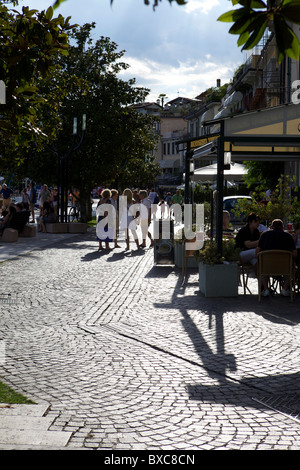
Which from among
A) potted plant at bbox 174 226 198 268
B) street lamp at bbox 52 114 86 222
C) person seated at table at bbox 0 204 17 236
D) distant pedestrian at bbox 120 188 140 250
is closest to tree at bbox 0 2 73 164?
potted plant at bbox 174 226 198 268

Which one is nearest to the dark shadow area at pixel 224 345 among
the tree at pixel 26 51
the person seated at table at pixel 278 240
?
the person seated at table at pixel 278 240

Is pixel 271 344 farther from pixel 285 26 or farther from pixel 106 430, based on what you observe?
pixel 285 26

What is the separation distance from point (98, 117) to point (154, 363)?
2497 cm

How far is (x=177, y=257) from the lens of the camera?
52.9 feet

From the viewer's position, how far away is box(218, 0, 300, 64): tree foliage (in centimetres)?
278

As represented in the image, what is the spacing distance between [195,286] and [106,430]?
7980mm

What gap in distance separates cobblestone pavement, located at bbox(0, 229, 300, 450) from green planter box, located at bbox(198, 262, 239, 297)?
0.21 meters

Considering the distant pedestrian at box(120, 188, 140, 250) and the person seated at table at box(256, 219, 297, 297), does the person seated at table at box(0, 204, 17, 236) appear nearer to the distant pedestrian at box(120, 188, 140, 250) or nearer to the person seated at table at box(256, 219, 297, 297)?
the distant pedestrian at box(120, 188, 140, 250)

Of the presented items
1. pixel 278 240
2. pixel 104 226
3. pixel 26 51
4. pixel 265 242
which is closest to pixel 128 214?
pixel 104 226

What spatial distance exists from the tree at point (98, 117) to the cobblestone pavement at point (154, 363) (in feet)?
62.8

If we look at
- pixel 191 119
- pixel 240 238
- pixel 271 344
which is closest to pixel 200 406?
pixel 271 344

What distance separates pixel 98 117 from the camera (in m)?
30.9

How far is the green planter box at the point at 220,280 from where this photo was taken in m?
11.1

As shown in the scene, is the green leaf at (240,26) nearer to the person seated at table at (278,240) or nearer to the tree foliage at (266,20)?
the tree foliage at (266,20)
